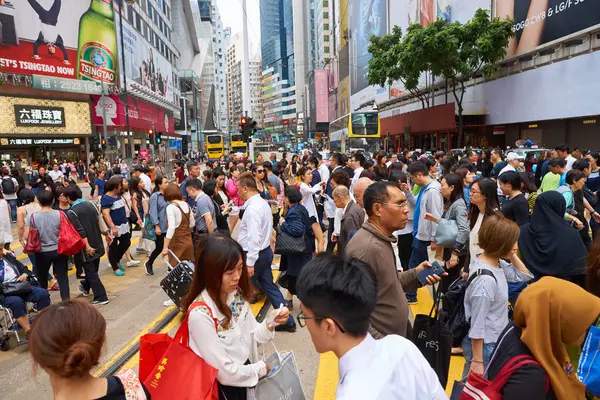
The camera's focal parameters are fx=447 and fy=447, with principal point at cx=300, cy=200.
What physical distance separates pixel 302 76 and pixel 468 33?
116 m

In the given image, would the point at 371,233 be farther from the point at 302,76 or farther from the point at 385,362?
the point at 302,76

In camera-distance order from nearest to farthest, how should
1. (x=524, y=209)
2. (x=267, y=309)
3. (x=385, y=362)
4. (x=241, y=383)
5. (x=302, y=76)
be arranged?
(x=385, y=362) → (x=241, y=383) → (x=524, y=209) → (x=267, y=309) → (x=302, y=76)

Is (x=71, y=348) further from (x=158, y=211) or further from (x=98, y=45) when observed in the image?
(x=98, y=45)

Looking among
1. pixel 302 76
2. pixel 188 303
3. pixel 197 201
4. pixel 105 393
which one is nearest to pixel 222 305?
pixel 188 303

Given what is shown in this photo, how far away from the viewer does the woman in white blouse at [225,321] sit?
7.73 ft

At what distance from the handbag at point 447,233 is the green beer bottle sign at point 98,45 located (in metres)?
33.7

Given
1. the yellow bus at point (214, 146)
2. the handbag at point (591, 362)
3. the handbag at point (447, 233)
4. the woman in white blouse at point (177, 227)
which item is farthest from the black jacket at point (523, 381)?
the yellow bus at point (214, 146)

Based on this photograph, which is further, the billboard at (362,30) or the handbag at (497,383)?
the billboard at (362,30)

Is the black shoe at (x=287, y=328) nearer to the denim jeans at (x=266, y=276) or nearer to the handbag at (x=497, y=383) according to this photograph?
the denim jeans at (x=266, y=276)

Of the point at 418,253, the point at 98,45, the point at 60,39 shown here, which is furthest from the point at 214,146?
the point at 418,253

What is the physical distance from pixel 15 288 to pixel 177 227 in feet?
6.60

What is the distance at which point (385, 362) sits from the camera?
1.52 m

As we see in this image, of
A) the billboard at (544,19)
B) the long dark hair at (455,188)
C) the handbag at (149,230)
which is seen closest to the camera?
the long dark hair at (455,188)

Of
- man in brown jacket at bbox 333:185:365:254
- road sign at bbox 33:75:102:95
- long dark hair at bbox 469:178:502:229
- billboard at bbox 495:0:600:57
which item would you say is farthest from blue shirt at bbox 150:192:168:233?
road sign at bbox 33:75:102:95
